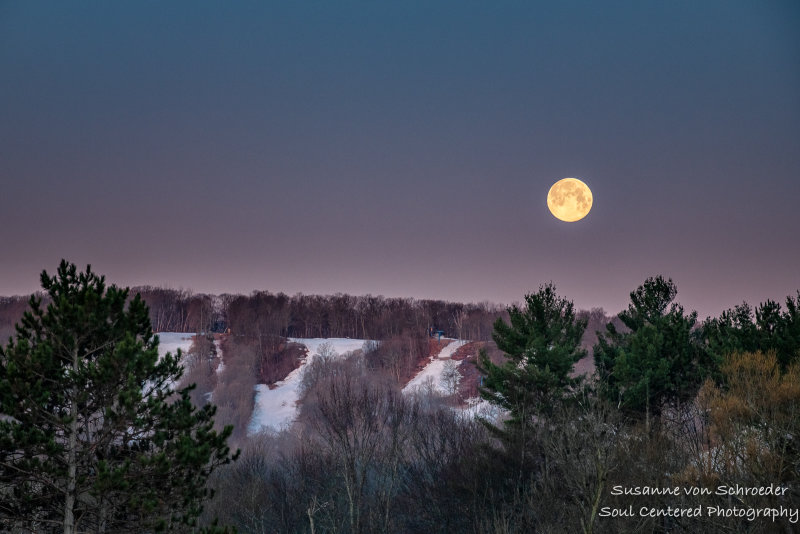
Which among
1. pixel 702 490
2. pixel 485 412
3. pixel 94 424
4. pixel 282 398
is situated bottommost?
pixel 282 398

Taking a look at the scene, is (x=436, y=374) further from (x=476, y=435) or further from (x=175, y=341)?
(x=476, y=435)

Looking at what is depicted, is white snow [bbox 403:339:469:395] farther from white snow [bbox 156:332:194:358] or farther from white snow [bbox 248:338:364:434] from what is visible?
white snow [bbox 156:332:194:358]

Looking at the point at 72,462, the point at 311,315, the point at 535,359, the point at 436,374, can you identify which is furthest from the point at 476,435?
the point at 311,315

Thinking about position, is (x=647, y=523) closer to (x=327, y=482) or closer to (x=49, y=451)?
(x=49, y=451)

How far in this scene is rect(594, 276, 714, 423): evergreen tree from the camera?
100ft

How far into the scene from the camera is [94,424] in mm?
13219

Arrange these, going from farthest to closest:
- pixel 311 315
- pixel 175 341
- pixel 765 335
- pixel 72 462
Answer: pixel 311 315 < pixel 175 341 < pixel 765 335 < pixel 72 462

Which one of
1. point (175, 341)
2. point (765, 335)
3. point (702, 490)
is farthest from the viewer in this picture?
point (175, 341)

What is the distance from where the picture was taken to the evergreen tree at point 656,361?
30.6 meters

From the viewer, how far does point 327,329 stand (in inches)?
5541

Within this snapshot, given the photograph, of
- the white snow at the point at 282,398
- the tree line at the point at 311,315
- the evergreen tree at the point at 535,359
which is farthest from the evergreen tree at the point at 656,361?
the tree line at the point at 311,315

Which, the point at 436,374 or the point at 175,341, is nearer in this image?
the point at 436,374

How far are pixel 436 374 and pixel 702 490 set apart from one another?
272 ft

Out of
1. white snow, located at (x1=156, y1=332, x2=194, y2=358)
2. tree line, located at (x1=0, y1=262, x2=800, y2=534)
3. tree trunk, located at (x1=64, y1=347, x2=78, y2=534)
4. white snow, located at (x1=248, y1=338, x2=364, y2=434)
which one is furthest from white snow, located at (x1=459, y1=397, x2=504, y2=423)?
white snow, located at (x1=156, y1=332, x2=194, y2=358)
